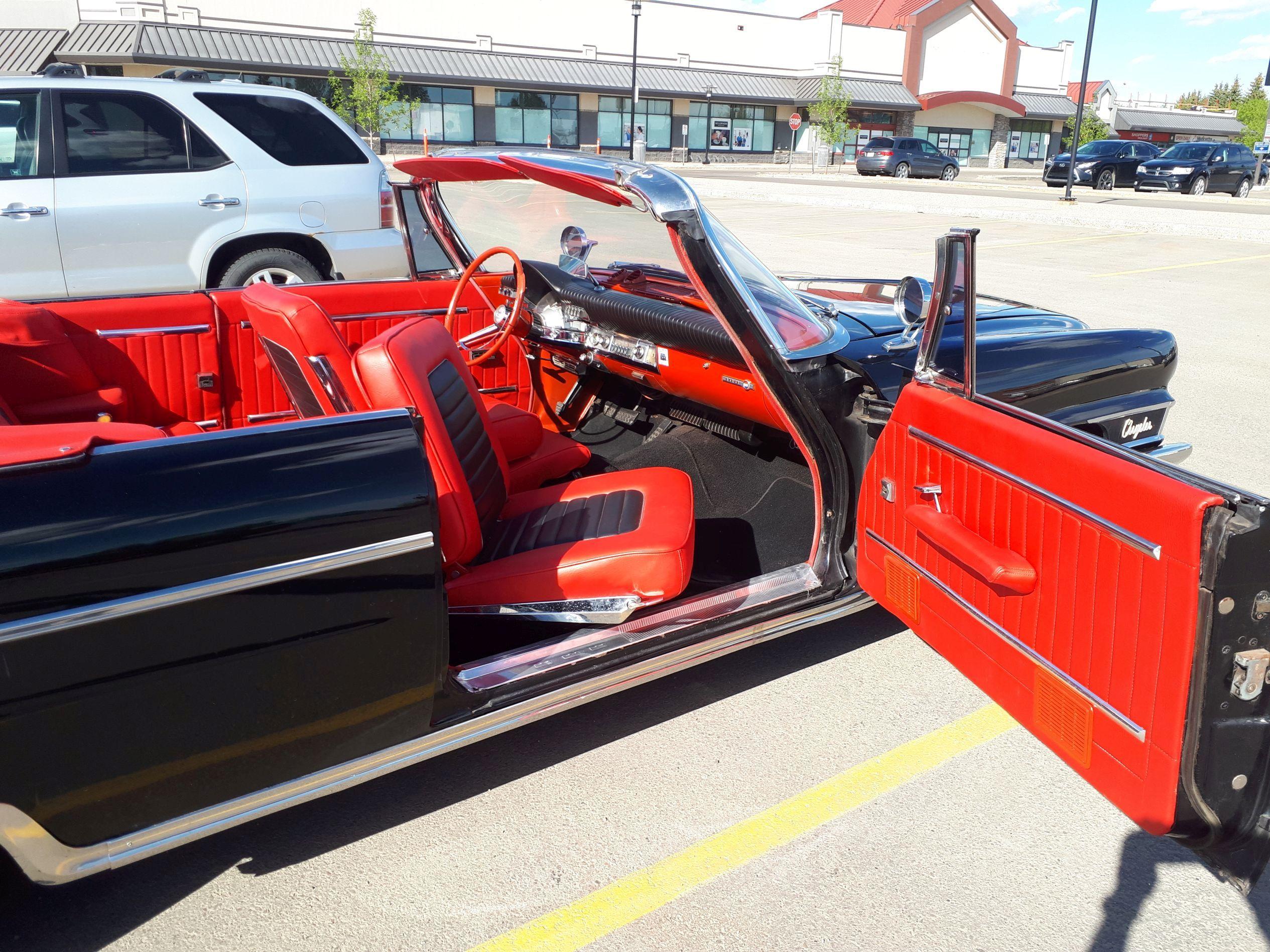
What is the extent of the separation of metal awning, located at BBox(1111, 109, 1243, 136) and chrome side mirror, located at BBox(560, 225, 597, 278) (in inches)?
2694

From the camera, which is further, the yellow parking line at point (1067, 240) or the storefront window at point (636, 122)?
the storefront window at point (636, 122)

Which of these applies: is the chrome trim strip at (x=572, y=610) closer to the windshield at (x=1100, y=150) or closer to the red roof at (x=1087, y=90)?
the windshield at (x=1100, y=150)

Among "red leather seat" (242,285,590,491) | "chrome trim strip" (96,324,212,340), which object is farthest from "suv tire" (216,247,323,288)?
"red leather seat" (242,285,590,491)

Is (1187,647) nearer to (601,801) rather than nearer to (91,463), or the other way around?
(601,801)

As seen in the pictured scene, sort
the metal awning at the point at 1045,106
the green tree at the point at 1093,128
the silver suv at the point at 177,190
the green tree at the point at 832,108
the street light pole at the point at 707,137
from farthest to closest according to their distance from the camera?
the green tree at the point at 1093,128
the metal awning at the point at 1045,106
the street light pole at the point at 707,137
the green tree at the point at 832,108
the silver suv at the point at 177,190

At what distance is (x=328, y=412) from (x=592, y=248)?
5.48ft

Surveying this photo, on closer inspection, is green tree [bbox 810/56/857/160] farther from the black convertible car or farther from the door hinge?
the door hinge

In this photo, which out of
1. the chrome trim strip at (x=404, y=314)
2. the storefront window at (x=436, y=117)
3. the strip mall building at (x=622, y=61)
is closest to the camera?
the chrome trim strip at (x=404, y=314)

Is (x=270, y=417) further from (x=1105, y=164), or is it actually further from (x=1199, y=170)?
(x=1199, y=170)

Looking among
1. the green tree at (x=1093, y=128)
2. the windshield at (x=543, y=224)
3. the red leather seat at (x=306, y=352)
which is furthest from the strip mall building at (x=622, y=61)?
the red leather seat at (x=306, y=352)

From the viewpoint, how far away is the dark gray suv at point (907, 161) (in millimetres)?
34469

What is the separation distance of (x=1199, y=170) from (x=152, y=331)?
94.5 ft

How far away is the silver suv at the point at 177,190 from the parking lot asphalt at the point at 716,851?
4.75 meters

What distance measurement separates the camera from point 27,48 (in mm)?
26234
